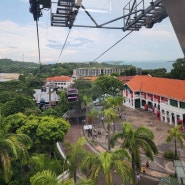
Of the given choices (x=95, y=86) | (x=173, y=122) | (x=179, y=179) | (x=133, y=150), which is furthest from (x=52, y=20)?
(x=95, y=86)

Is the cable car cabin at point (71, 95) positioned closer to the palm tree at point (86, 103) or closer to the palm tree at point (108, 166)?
the palm tree at point (108, 166)

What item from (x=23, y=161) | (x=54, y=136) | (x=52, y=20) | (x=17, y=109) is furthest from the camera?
(x=17, y=109)

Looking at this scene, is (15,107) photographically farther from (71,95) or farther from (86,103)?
(86,103)

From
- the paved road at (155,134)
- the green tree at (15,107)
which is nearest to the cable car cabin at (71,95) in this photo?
the paved road at (155,134)

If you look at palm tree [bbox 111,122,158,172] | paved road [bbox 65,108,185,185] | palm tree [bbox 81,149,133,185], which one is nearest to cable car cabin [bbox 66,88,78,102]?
paved road [bbox 65,108,185,185]

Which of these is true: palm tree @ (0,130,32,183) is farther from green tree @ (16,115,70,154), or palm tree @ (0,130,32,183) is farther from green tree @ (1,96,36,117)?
green tree @ (1,96,36,117)

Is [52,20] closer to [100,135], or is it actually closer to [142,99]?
[100,135]
